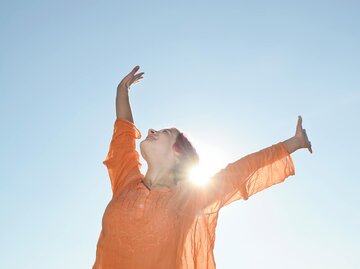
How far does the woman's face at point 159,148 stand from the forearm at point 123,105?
0.53 metres

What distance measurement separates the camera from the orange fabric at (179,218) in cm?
395

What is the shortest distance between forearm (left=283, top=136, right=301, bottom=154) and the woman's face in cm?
115

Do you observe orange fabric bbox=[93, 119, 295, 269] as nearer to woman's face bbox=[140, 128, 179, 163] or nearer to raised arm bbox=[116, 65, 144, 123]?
woman's face bbox=[140, 128, 179, 163]

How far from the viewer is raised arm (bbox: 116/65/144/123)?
5262mm

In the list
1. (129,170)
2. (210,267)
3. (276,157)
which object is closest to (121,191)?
(129,170)

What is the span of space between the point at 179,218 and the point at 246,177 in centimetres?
68

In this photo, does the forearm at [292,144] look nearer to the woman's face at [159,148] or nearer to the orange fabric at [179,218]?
the orange fabric at [179,218]

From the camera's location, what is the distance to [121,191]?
4473mm

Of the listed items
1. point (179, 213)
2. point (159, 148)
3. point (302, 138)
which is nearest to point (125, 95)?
point (159, 148)

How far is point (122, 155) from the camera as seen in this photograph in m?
4.89

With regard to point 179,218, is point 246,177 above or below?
above

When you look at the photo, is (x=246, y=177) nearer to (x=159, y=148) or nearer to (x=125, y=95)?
(x=159, y=148)

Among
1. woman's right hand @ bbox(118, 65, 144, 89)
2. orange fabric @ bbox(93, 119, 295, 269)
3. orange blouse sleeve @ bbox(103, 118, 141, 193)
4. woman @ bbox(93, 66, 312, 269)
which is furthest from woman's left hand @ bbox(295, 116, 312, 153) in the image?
woman's right hand @ bbox(118, 65, 144, 89)

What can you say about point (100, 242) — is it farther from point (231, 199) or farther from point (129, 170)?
point (231, 199)
